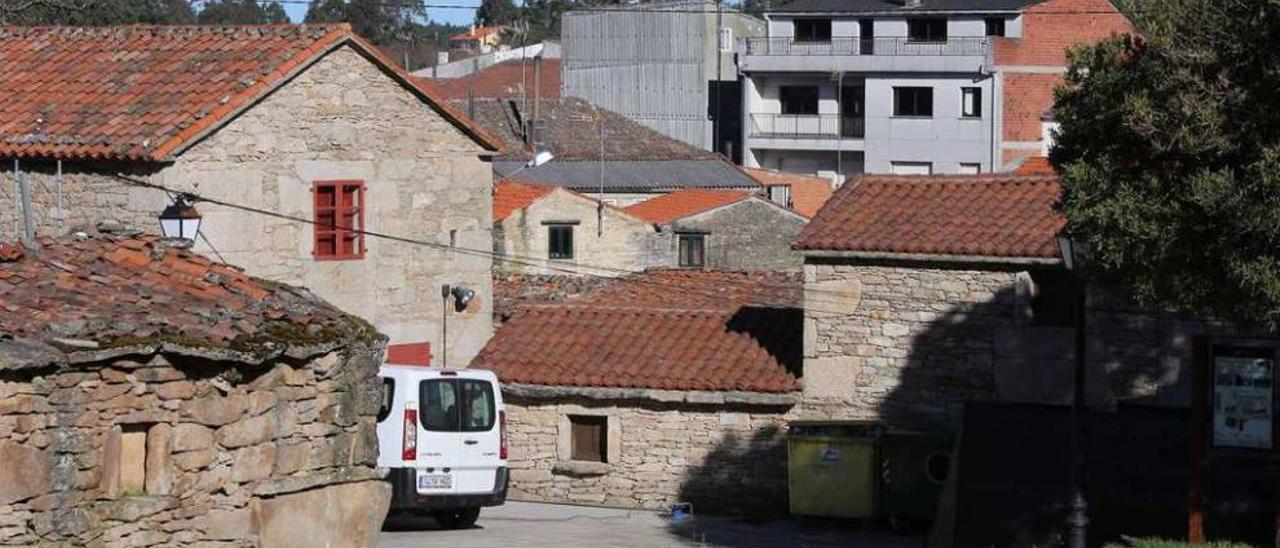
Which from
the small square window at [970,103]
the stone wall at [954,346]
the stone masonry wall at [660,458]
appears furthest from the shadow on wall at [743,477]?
the small square window at [970,103]

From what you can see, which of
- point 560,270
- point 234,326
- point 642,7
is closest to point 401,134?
point 560,270

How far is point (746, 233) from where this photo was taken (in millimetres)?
43500

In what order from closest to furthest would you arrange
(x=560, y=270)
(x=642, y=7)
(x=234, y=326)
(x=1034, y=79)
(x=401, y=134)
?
(x=234, y=326) < (x=401, y=134) < (x=560, y=270) < (x=1034, y=79) < (x=642, y=7)

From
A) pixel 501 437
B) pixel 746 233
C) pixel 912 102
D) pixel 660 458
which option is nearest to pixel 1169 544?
pixel 501 437

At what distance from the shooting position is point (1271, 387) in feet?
53.0

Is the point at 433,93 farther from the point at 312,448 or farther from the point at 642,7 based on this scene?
the point at 642,7

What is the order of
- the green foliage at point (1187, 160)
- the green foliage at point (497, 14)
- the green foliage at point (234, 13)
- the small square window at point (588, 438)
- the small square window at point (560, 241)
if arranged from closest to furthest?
the green foliage at point (1187, 160)
the small square window at point (588, 438)
the small square window at point (560, 241)
the green foliage at point (234, 13)
the green foliage at point (497, 14)

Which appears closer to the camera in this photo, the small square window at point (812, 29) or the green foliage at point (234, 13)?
the small square window at point (812, 29)

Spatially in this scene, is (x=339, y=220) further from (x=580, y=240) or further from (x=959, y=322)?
(x=580, y=240)

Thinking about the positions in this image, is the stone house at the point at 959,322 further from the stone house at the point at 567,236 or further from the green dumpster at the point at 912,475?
the stone house at the point at 567,236

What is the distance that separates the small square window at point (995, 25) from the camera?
6394 centimetres

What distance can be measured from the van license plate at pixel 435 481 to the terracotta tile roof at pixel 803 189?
34.3 metres

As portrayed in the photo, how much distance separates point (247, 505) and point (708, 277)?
686 inches

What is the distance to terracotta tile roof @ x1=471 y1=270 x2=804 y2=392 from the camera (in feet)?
81.0
